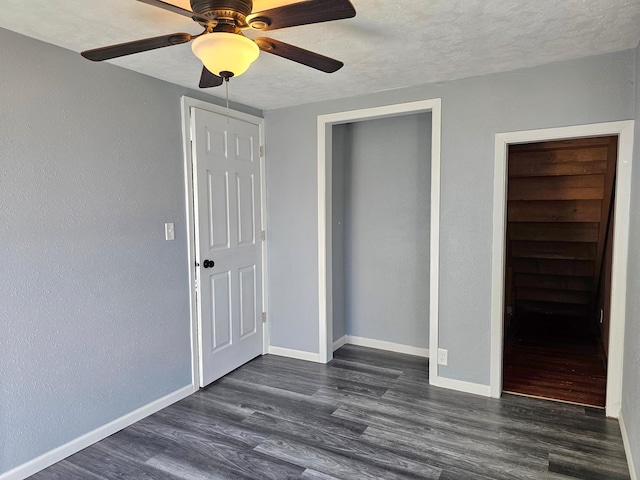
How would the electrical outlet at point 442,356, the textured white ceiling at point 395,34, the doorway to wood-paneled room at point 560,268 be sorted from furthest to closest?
the doorway to wood-paneled room at point 560,268
the electrical outlet at point 442,356
the textured white ceiling at point 395,34

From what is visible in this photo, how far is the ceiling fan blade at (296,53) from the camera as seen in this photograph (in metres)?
1.66

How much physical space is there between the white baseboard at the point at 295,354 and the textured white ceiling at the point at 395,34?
2254 millimetres

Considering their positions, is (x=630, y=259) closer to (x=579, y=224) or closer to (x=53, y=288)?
(x=579, y=224)

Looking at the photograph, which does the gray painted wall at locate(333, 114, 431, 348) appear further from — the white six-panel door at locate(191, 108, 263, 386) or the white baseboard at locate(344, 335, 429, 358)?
the white six-panel door at locate(191, 108, 263, 386)

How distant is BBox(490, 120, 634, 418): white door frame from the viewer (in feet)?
8.25

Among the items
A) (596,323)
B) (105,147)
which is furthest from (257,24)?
(596,323)

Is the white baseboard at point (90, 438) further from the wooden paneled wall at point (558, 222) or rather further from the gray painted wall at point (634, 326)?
the wooden paneled wall at point (558, 222)

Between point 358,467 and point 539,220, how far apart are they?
3.21 m

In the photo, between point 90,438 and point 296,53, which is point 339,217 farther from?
point 90,438

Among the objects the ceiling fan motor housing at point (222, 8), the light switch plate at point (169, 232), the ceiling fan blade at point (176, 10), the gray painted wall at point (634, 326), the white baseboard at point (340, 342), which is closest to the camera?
the ceiling fan blade at point (176, 10)

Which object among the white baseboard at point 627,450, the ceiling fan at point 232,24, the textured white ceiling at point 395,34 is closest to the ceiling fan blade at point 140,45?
the ceiling fan at point 232,24

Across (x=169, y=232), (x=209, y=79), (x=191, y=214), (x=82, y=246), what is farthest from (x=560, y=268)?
A: (x=82, y=246)

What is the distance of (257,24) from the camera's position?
5.11 ft

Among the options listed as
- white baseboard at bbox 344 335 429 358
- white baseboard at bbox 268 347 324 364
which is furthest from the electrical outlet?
white baseboard at bbox 268 347 324 364
